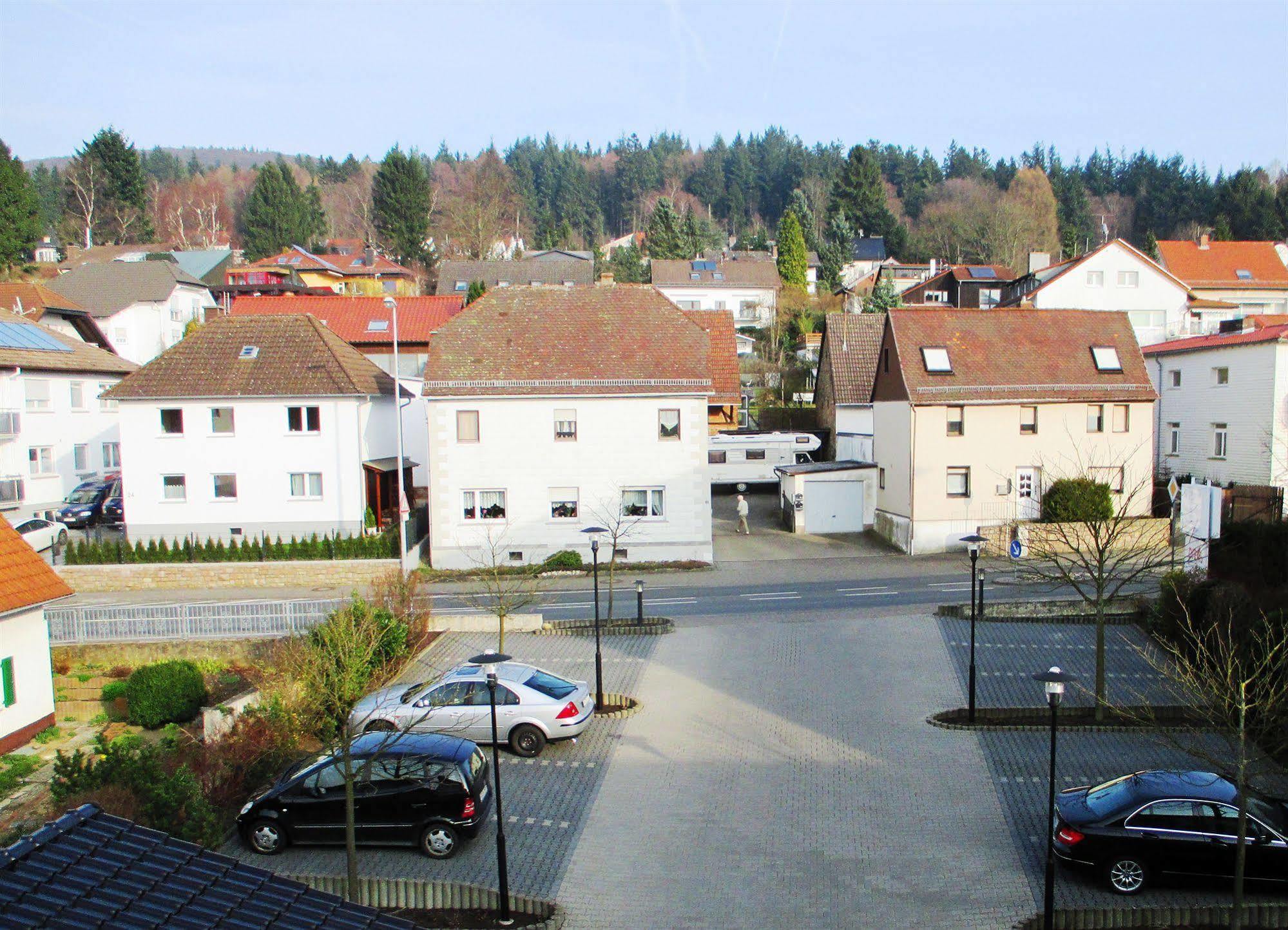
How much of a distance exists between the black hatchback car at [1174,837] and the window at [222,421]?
3190 cm

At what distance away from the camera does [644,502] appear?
34.2 meters

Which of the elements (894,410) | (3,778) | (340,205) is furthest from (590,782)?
(340,205)

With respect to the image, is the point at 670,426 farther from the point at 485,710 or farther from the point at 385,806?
the point at 385,806

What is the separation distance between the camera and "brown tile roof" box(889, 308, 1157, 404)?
34.9 metres

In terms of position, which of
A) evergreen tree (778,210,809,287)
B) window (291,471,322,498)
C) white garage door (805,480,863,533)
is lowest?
white garage door (805,480,863,533)

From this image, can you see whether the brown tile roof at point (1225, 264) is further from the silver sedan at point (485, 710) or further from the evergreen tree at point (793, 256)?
the silver sedan at point (485, 710)

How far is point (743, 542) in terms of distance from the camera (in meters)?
37.0

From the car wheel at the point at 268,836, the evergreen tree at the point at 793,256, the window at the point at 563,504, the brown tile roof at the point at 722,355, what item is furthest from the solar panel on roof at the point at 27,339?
the evergreen tree at the point at 793,256

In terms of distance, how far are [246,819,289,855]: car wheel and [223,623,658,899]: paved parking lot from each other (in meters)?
0.14

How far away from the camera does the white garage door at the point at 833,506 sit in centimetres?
3822

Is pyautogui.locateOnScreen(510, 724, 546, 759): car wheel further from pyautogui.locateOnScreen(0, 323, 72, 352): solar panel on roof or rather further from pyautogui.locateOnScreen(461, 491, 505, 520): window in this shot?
pyautogui.locateOnScreen(0, 323, 72, 352): solar panel on roof

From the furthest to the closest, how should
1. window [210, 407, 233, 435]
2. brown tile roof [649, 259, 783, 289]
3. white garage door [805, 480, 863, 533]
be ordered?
brown tile roof [649, 259, 783, 289], white garage door [805, 480, 863, 533], window [210, 407, 233, 435]

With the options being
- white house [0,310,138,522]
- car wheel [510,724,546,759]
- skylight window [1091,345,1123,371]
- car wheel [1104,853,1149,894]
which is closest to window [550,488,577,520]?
car wheel [510,724,546,759]

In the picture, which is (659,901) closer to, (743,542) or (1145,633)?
(1145,633)
